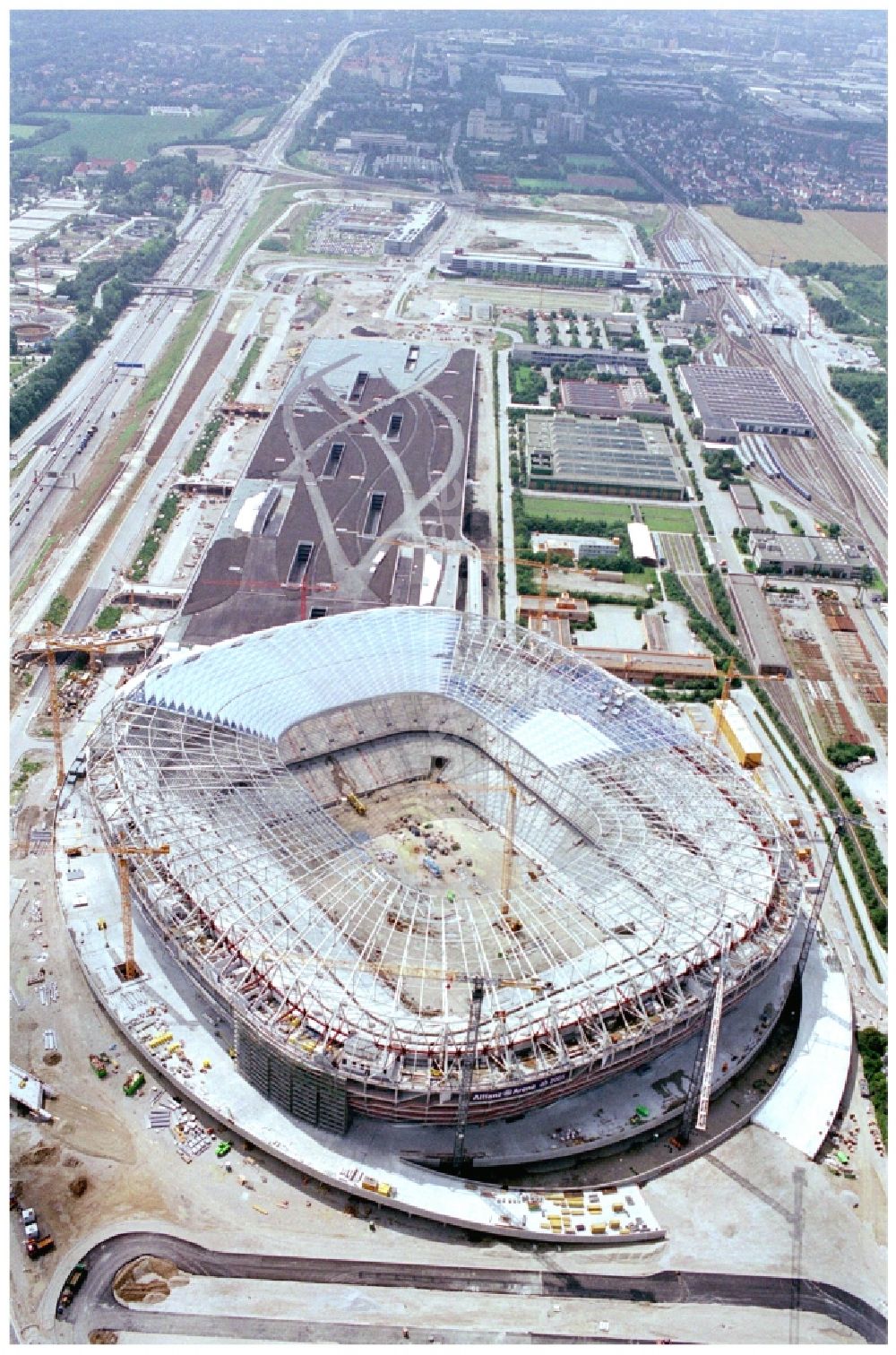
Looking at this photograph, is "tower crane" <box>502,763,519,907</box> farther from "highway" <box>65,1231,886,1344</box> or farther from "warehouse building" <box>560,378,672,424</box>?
"warehouse building" <box>560,378,672,424</box>

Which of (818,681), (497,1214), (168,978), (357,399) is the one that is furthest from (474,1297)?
(357,399)

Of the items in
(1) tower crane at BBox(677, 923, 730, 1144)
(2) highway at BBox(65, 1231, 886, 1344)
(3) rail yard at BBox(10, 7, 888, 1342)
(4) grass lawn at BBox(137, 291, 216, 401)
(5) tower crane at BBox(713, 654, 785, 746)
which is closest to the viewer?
(2) highway at BBox(65, 1231, 886, 1344)

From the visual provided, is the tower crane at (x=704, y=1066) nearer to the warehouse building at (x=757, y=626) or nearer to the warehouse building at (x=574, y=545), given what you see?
the warehouse building at (x=757, y=626)

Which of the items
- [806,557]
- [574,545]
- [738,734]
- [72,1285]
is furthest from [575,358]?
[72,1285]

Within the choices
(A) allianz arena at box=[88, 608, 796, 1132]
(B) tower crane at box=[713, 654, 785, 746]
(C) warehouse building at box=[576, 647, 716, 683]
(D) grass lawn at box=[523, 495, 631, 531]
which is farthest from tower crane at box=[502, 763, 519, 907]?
(D) grass lawn at box=[523, 495, 631, 531]

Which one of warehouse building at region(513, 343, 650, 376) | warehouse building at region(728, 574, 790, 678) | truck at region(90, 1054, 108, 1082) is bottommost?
truck at region(90, 1054, 108, 1082)

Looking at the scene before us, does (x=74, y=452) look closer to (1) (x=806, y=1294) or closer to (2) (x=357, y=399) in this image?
(2) (x=357, y=399)

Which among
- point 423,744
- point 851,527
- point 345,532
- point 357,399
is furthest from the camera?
point 357,399
